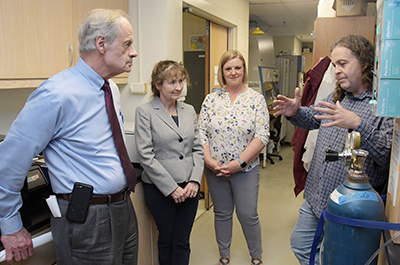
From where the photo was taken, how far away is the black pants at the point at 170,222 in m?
1.91

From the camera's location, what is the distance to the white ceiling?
15.8 ft

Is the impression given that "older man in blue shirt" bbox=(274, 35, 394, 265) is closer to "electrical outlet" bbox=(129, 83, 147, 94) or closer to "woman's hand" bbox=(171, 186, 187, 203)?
"woman's hand" bbox=(171, 186, 187, 203)

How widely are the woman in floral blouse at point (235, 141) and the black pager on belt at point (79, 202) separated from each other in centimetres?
107

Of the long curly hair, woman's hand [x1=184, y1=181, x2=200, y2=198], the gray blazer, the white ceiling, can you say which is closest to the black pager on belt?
the gray blazer

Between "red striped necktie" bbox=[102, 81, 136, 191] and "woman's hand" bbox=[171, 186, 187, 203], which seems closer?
"red striped necktie" bbox=[102, 81, 136, 191]

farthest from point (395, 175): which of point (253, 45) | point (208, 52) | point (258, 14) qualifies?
point (258, 14)

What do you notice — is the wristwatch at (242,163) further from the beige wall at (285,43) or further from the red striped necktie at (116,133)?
the beige wall at (285,43)

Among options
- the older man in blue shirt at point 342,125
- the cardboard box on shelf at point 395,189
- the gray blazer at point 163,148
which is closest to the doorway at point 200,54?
the gray blazer at point 163,148

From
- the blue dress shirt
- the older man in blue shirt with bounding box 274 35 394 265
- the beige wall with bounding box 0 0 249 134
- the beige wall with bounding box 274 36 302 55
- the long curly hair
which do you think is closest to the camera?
the blue dress shirt

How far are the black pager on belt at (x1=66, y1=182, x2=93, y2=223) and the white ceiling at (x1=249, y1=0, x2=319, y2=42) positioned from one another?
4096mm

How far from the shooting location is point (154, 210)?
75.5 inches

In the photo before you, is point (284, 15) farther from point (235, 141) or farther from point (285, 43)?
point (235, 141)

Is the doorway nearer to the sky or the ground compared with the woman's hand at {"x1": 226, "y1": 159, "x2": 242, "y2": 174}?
nearer to the sky

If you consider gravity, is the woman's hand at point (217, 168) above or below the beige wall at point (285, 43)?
below
